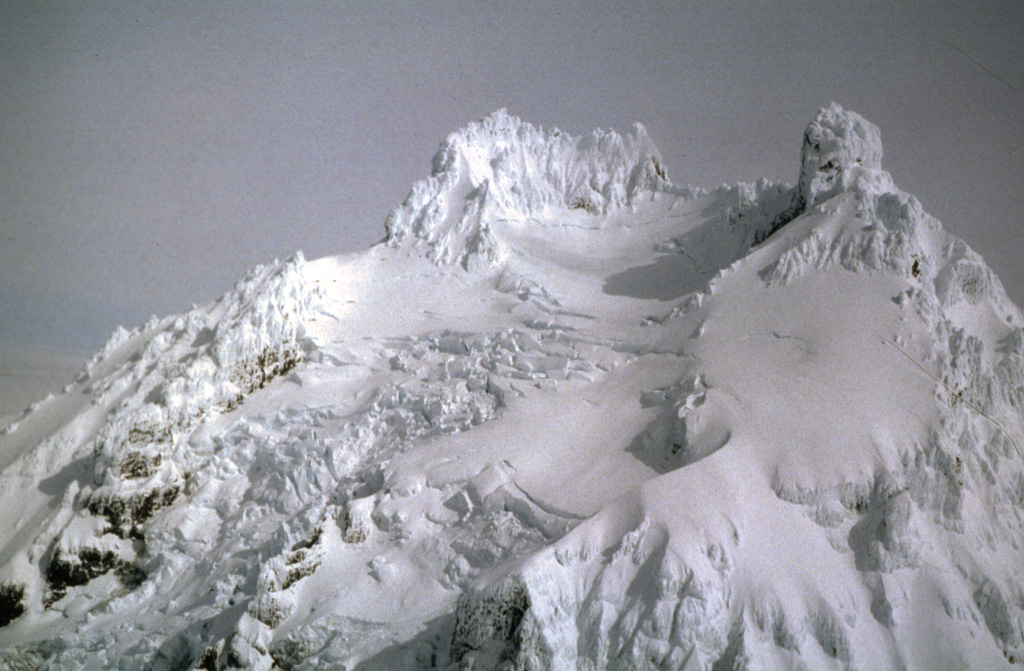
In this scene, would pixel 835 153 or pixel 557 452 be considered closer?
pixel 557 452

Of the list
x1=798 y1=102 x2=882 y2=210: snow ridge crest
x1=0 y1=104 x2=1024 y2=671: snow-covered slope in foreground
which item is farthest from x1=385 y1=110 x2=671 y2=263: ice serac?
x1=798 y1=102 x2=882 y2=210: snow ridge crest

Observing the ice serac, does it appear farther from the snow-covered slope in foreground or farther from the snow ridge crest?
the snow ridge crest

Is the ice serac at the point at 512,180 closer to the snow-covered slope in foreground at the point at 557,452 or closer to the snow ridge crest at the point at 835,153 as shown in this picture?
the snow-covered slope in foreground at the point at 557,452

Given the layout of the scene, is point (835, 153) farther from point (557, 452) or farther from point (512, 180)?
point (557, 452)

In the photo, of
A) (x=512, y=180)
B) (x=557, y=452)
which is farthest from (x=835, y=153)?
(x=557, y=452)

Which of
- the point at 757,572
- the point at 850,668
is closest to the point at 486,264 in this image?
the point at 757,572

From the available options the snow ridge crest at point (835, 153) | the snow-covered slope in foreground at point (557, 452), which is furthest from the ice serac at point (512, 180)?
the snow ridge crest at point (835, 153)
